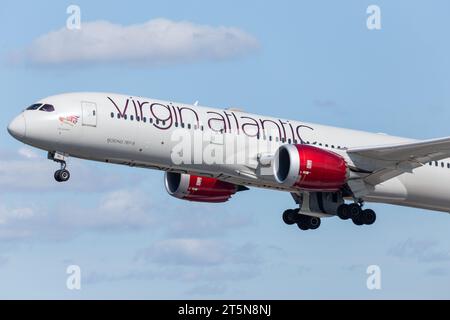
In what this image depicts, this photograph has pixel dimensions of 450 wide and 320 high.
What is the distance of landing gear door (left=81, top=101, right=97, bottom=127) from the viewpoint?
174ft

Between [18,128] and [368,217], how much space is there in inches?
686

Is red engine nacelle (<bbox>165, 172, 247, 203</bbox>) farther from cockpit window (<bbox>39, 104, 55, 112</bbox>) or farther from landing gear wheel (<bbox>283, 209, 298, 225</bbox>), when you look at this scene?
cockpit window (<bbox>39, 104, 55, 112</bbox>)

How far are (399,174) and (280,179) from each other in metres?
7.23

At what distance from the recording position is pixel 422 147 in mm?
56688

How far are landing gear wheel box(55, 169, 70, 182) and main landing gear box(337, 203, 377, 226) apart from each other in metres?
13.9

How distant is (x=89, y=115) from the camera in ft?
175

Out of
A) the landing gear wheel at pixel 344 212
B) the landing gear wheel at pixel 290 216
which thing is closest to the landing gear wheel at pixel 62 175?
the landing gear wheel at pixel 344 212

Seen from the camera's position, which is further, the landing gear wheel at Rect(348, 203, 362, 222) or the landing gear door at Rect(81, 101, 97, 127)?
the landing gear wheel at Rect(348, 203, 362, 222)

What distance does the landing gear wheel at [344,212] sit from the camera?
58.4 meters

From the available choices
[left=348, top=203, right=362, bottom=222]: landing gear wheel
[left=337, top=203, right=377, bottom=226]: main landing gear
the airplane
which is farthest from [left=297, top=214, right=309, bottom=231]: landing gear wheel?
[left=348, top=203, right=362, bottom=222]: landing gear wheel

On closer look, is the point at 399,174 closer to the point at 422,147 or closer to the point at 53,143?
the point at 422,147

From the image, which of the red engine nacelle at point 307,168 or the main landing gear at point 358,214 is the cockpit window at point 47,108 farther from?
the main landing gear at point 358,214

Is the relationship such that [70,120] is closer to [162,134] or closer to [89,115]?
[89,115]

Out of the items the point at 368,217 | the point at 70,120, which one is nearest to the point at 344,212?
the point at 368,217
